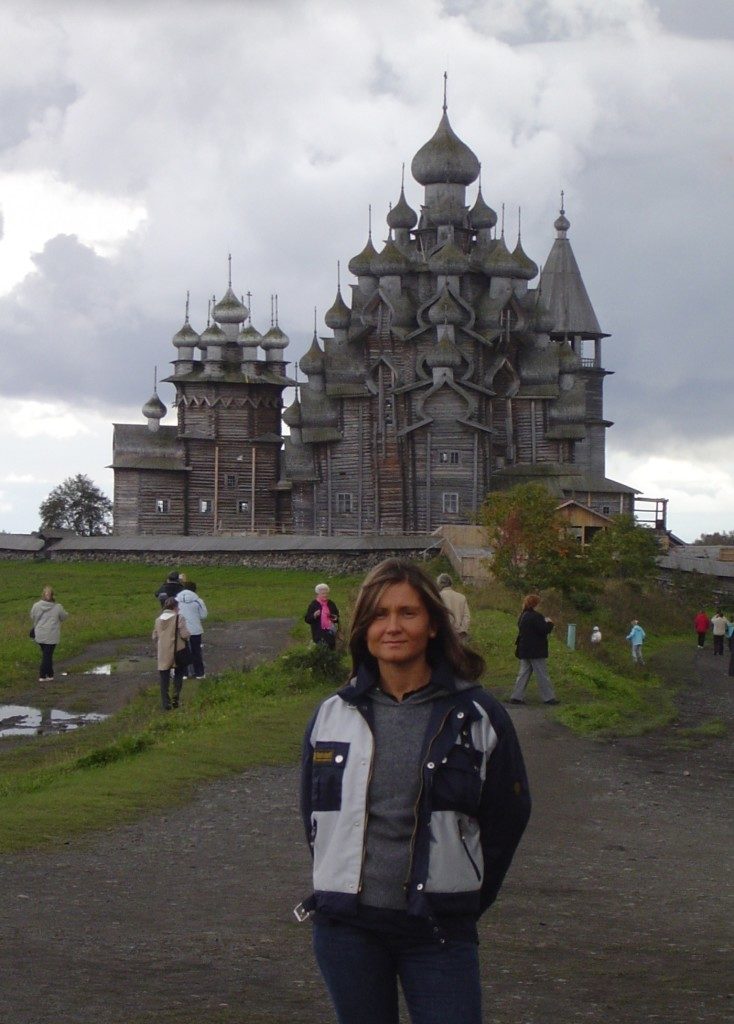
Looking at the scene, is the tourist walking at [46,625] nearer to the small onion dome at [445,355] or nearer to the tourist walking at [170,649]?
the tourist walking at [170,649]

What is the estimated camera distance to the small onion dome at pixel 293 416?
7925cm

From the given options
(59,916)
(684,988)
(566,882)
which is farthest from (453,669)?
(566,882)

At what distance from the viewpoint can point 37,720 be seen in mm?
21672

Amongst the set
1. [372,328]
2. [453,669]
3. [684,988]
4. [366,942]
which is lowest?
[684,988]

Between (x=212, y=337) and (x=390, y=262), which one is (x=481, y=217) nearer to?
(x=390, y=262)

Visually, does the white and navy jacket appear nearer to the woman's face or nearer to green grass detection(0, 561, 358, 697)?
the woman's face

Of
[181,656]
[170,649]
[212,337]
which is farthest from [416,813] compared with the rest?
[212,337]

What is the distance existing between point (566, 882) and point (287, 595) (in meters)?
39.7

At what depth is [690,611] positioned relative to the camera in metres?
57.8

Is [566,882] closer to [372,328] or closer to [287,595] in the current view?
[287,595]

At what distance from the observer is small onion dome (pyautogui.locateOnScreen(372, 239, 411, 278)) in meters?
76.4

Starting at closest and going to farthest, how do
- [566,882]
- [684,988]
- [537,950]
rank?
1. [684,988]
2. [537,950]
3. [566,882]

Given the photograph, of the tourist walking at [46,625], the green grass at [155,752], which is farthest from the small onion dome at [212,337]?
the green grass at [155,752]

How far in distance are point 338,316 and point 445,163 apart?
8284 millimetres
